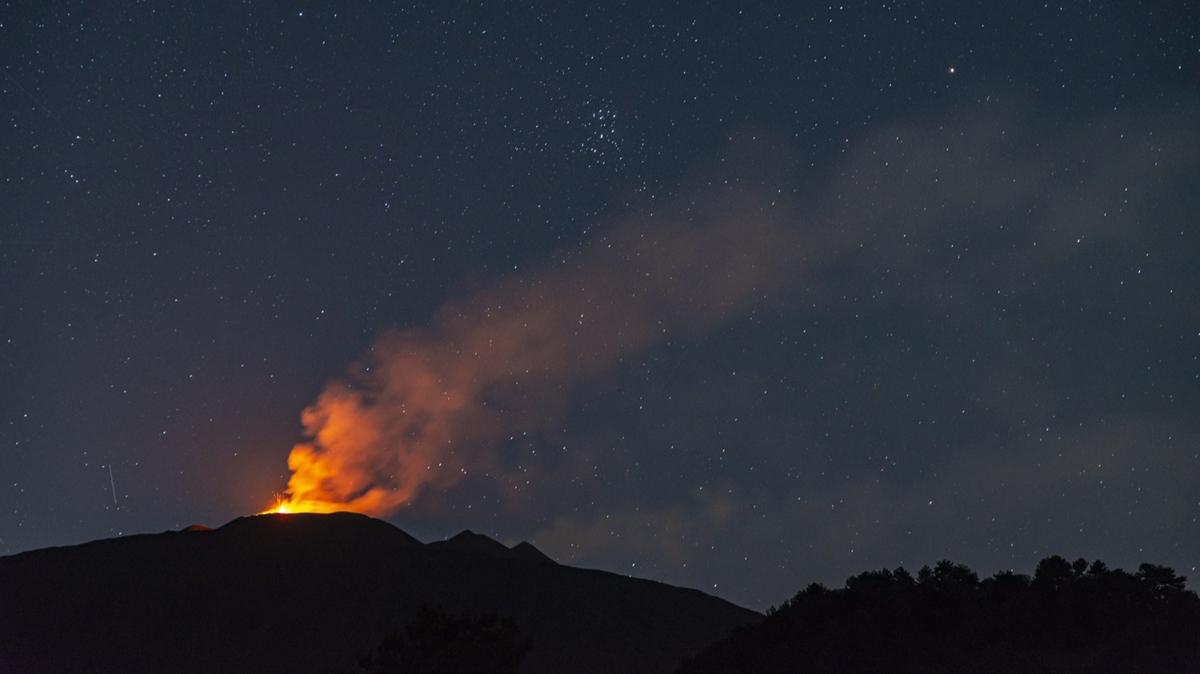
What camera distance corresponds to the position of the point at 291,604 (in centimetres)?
9850

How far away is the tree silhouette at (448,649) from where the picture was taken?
37594mm

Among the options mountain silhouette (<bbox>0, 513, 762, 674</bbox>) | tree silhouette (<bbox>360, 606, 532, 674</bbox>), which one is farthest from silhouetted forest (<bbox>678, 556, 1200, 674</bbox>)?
mountain silhouette (<bbox>0, 513, 762, 674</bbox>)

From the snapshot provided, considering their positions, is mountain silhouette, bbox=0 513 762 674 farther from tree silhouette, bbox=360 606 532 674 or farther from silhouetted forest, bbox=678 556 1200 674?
tree silhouette, bbox=360 606 532 674

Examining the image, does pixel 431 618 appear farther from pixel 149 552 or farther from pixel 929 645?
pixel 149 552

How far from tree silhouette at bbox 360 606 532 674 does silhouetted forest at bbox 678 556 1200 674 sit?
755cm

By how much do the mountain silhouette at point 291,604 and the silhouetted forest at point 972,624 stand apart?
40196mm

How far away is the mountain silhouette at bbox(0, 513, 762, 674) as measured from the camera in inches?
3342

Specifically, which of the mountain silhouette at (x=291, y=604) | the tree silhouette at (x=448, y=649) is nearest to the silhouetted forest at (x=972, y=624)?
the tree silhouette at (x=448, y=649)

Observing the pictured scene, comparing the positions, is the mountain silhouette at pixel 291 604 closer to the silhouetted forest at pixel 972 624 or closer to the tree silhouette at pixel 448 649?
the silhouetted forest at pixel 972 624

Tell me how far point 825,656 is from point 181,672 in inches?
2422

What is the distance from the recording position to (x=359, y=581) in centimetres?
10444

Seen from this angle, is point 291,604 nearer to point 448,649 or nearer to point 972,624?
point 448,649

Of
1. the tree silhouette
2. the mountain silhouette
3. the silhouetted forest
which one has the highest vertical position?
the mountain silhouette

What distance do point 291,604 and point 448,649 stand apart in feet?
219
